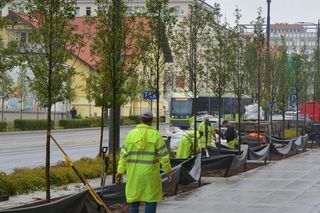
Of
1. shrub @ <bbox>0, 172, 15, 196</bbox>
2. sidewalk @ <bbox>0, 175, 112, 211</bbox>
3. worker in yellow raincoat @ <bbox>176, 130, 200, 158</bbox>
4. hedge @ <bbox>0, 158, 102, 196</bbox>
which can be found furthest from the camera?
worker in yellow raincoat @ <bbox>176, 130, 200, 158</bbox>

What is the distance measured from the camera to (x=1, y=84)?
50.2 meters

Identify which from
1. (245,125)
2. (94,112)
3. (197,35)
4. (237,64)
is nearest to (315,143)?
(245,125)

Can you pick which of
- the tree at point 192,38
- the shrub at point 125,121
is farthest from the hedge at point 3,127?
the tree at point 192,38

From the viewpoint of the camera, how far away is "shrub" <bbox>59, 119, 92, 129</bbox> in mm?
52094

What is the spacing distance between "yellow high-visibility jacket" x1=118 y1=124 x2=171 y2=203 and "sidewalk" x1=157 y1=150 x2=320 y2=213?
3.10 m

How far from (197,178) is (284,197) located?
2.66 metres

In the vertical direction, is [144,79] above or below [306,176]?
above

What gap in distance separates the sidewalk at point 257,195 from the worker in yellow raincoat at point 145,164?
3082mm

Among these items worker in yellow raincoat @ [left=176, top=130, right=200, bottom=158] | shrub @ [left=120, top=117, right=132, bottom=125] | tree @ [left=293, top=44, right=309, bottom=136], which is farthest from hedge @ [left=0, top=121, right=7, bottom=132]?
worker in yellow raincoat @ [left=176, top=130, right=200, bottom=158]

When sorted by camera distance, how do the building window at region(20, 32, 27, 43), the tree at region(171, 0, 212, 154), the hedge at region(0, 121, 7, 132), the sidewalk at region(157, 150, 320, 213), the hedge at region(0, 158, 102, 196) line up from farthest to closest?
the hedge at region(0, 121, 7, 132) → the tree at region(171, 0, 212, 154) → the hedge at region(0, 158, 102, 196) → the sidewalk at region(157, 150, 320, 213) → the building window at region(20, 32, 27, 43)

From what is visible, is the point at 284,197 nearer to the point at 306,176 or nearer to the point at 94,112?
the point at 306,176

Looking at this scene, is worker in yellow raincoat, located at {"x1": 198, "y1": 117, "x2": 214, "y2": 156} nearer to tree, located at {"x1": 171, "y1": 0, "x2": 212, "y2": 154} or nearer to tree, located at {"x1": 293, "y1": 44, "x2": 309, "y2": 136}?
tree, located at {"x1": 171, "y1": 0, "x2": 212, "y2": 154}

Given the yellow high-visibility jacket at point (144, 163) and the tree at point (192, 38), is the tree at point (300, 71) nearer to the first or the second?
the tree at point (192, 38)

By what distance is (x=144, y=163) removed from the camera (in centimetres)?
877
